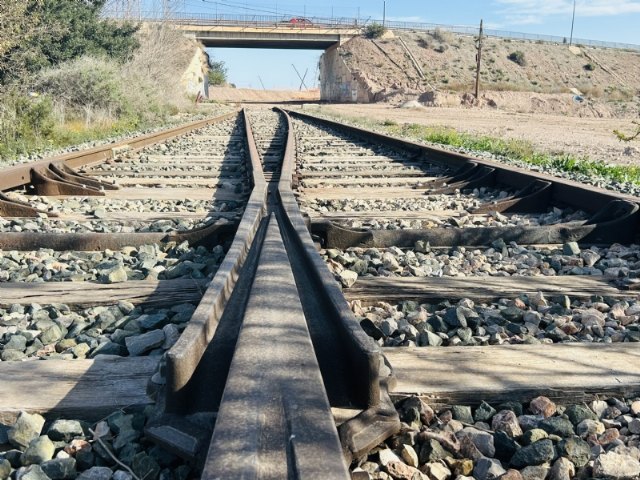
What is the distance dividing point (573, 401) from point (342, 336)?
0.68m

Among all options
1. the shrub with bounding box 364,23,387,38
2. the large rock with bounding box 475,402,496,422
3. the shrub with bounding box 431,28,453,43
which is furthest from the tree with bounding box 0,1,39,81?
the shrub with bounding box 431,28,453,43

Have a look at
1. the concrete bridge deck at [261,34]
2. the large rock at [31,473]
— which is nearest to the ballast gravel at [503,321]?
the large rock at [31,473]

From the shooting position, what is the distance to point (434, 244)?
3691 millimetres

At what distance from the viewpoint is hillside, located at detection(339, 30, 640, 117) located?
193 ft

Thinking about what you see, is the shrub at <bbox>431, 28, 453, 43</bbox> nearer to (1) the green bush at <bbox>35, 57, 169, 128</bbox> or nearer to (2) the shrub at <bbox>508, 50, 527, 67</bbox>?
(2) the shrub at <bbox>508, 50, 527, 67</bbox>

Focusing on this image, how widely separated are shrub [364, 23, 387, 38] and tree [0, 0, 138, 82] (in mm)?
46435

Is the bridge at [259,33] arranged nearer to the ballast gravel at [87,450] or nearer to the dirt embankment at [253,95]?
the dirt embankment at [253,95]

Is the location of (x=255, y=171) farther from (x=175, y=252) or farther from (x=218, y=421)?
(x=218, y=421)

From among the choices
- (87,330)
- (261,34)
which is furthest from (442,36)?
(87,330)

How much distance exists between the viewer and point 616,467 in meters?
1.44

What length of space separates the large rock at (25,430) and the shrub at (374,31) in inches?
3016

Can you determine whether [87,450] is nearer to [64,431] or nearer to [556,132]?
[64,431]

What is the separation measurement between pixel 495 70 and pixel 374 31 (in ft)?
49.2

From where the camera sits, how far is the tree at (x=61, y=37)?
18.4 meters
